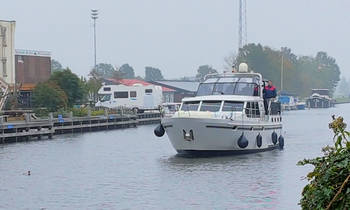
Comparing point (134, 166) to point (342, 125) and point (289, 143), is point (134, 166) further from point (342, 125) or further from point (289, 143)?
point (342, 125)

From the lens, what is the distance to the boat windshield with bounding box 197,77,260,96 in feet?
123

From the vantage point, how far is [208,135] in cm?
3444

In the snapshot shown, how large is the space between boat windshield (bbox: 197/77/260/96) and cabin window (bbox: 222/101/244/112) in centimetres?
144

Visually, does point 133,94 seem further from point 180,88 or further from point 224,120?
point 224,120

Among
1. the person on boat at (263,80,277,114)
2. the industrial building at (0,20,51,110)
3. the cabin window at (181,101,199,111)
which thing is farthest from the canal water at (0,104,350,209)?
the industrial building at (0,20,51,110)

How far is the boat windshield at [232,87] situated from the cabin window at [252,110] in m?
0.75

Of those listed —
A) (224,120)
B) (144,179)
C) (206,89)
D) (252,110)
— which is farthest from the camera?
(206,89)

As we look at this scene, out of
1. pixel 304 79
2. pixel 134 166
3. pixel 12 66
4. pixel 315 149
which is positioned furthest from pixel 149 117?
pixel 304 79

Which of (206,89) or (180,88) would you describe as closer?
(206,89)

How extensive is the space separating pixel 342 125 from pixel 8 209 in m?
15.8

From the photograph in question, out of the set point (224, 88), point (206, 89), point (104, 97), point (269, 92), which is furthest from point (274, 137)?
point (104, 97)

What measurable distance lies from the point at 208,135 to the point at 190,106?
7.20 feet

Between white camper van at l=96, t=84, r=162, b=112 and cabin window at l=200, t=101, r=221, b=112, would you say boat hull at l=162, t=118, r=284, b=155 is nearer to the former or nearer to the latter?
cabin window at l=200, t=101, r=221, b=112

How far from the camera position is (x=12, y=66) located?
73.5 m
